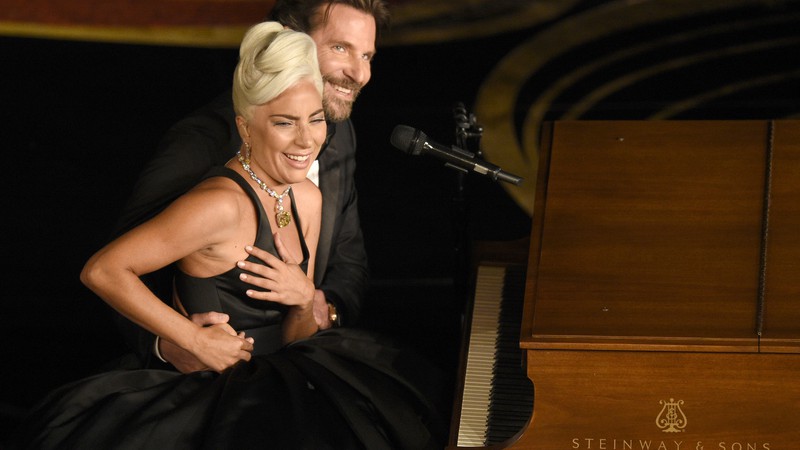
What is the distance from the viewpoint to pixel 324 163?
446cm

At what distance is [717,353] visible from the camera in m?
3.50

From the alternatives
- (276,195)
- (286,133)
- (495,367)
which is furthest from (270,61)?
(495,367)

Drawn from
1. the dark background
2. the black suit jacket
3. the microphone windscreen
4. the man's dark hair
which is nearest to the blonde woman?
the black suit jacket

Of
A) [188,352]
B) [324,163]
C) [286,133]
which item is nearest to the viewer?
[286,133]

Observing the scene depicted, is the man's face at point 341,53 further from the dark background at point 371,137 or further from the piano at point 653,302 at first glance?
the piano at point 653,302

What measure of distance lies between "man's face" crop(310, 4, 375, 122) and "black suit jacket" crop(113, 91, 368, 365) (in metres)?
0.14

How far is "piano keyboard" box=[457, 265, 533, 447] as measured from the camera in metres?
3.96

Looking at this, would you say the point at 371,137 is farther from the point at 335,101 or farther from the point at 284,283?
the point at 284,283

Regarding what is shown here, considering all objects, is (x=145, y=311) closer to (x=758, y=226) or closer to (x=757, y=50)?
(x=758, y=226)

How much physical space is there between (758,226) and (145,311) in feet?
5.71

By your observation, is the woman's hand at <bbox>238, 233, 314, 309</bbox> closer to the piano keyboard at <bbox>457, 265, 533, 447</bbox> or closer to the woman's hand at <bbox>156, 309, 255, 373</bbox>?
the woman's hand at <bbox>156, 309, 255, 373</bbox>

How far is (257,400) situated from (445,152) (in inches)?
35.1

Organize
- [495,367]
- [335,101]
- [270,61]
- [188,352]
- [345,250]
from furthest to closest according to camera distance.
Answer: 1. [345,250]
2. [335,101]
3. [495,367]
4. [188,352]
5. [270,61]

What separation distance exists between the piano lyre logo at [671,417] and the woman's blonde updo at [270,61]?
1366 mm
